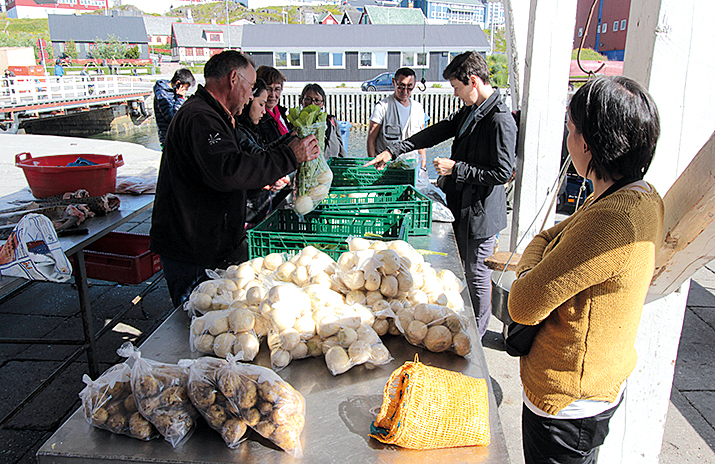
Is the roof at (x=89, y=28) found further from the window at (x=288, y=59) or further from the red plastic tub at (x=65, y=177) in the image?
the red plastic tub at (x=65, y=177)

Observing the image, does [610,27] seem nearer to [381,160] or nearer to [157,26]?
[381,160]

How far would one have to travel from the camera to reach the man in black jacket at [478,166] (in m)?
3.08

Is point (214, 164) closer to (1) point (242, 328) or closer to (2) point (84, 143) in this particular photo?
(1) point (242, 328)

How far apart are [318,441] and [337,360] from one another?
0.29 m

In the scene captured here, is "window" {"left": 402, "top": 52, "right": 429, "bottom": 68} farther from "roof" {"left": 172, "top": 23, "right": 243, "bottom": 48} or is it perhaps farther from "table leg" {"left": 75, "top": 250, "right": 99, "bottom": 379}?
"table leg" {"left": 75, "top": 250, "right": 99, "bottom": 379}

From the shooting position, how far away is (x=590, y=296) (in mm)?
1373

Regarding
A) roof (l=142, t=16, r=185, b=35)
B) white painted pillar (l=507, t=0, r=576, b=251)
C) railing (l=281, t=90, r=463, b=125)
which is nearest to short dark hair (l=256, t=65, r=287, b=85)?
white painted pillar (l=507, t=0, r=576, b=251)

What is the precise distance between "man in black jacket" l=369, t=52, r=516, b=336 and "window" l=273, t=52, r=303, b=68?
41179 mm

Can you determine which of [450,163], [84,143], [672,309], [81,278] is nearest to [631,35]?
[672,309]

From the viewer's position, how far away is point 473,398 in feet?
4.36

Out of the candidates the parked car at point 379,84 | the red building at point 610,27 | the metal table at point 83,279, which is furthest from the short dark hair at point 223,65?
the red building at point 610,27

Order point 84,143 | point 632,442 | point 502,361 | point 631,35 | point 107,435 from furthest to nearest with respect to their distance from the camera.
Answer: point 84,143 → point 502,361 → point 632,442 → point 631,35 → point 107,435

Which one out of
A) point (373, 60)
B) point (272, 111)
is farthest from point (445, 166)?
point (373, 60)

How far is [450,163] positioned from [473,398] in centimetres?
208
